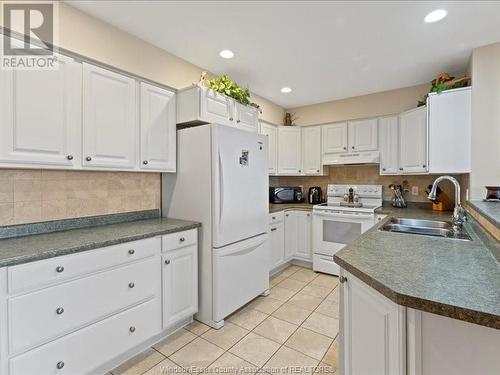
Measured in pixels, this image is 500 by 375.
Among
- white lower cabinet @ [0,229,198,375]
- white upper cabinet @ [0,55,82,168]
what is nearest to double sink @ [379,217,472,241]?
white lower cabinet @ [0,229,198,375]

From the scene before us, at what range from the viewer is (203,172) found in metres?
2.24

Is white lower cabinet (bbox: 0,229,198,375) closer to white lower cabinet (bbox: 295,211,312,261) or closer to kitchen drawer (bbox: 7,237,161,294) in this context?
kitchen drawer (bbox: 7,237,161,294)

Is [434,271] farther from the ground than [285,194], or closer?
closer

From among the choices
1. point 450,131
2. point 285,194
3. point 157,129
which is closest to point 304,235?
point 285,194

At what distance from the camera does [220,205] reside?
221 cm

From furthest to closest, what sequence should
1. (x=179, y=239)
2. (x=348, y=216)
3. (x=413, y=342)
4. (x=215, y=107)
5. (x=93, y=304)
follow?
(x=348, y=216) < (x=215, y=107) < (x=179, y=239) < (x=93, y=304) < (x=413, y=342)

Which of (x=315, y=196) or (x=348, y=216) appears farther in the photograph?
(x=315, y=196)

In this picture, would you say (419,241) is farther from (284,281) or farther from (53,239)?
(53,239)

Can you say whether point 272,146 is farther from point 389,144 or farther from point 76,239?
point 76,239

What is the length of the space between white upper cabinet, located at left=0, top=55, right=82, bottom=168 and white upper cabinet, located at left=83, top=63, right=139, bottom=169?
0.20ft

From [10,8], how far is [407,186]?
167 inches

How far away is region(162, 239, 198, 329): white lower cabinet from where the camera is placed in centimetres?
201

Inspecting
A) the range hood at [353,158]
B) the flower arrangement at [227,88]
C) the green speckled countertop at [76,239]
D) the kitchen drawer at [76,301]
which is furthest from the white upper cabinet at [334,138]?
the kitchen drawer at [76,301]

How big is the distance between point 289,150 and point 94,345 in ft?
10.9
